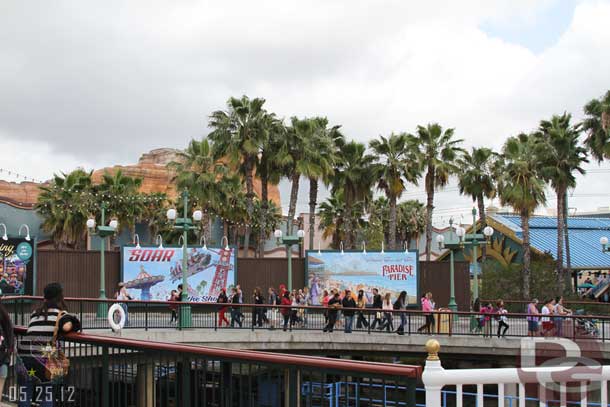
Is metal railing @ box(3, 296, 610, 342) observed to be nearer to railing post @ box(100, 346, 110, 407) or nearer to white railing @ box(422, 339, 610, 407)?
railing post @ box(100, 346, 110, 407)

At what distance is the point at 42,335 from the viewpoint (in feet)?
24.7

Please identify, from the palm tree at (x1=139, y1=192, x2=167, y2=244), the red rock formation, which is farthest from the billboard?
the red rock formation

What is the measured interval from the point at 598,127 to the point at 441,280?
13.7 m

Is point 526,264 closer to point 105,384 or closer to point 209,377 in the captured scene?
point 105,384

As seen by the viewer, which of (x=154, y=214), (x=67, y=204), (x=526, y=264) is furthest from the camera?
(x=154, y=214)

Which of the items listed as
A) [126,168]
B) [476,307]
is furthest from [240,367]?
[126,168]

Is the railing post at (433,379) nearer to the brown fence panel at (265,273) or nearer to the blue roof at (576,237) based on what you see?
the brown fence panel at (265,273)

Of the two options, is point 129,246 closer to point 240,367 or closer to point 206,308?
point 206,308

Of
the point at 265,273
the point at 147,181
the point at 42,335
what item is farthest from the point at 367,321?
the point at 147,181

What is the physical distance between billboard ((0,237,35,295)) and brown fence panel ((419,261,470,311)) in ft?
60.0

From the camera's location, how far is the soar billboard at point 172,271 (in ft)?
112

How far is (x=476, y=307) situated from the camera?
3036 centimetres
